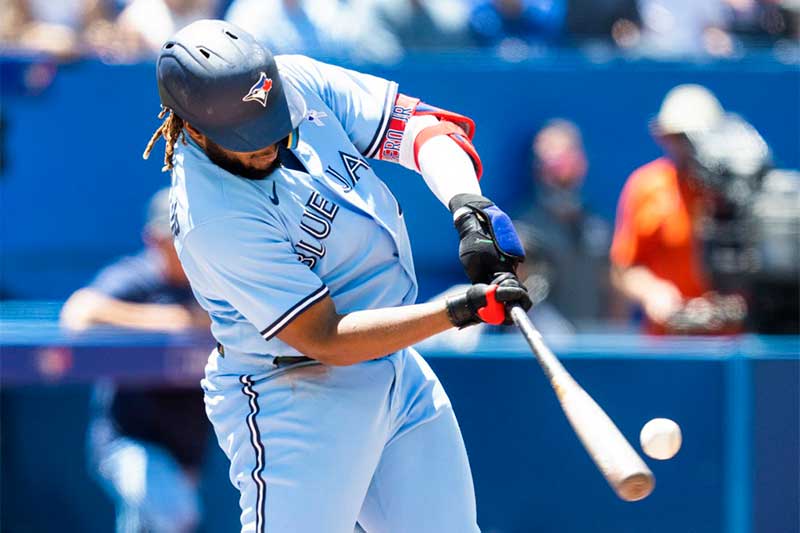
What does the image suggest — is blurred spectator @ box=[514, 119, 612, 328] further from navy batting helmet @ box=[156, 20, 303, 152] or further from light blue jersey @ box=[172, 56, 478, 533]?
navy batting helmet @ box=[156, 20, 303, 152]

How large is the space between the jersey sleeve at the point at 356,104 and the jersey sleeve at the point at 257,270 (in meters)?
0.46

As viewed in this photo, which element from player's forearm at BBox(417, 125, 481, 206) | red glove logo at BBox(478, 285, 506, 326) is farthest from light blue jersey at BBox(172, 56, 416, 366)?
red glove logo at BBox(478, 285, 506, 326)

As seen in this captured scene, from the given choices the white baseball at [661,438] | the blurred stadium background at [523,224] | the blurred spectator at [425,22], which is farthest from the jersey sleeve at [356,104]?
the blurred spectator at [425,22]

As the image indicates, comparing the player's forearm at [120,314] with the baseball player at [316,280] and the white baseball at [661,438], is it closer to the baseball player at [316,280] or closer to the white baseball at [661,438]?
the baseball player at [316,280]

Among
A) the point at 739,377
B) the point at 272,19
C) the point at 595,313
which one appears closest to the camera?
the point at 739,377

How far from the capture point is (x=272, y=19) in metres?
6.62

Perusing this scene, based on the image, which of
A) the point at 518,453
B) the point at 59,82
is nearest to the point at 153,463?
the point at 518,453

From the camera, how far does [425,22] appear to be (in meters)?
6.89

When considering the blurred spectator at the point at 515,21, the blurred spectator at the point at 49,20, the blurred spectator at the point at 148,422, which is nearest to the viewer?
the blurred spectator at the point at 148,422

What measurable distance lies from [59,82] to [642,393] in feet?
11.6

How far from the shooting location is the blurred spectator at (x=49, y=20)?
6.53 meters

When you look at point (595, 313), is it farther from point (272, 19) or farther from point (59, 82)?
point (59, 82)

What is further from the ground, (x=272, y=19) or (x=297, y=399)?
(x=272, y=19)

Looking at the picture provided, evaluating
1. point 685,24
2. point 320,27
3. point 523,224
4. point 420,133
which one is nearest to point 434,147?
point 420,133
